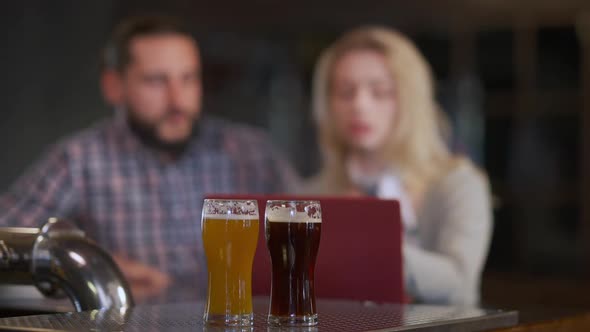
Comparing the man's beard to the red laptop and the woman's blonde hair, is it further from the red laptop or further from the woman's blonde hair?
the red laptop

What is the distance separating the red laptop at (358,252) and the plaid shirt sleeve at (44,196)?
1.88 meters

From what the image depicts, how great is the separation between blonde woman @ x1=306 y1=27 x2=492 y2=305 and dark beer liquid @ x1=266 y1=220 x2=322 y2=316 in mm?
1394

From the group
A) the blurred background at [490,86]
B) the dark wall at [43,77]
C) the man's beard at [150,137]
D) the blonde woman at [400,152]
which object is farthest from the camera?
the blurred background at [490,86]

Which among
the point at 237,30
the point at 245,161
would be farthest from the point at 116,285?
the point at 237,30

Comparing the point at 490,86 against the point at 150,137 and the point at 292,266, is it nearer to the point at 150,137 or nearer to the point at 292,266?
the point at 150,137

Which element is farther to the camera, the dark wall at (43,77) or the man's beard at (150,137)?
the dark wall at (43,77)

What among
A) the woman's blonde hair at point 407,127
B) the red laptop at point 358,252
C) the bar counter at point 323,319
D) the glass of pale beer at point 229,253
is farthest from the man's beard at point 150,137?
the glass of pale beer at point 229,253

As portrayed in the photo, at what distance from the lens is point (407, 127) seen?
10.3 ft

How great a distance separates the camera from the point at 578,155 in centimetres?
498

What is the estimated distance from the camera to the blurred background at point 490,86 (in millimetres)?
4961

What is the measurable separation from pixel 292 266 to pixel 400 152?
72.8 inches

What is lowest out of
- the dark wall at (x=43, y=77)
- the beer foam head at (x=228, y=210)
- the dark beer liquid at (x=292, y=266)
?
the dark beer liquid at (x=292, y=266)

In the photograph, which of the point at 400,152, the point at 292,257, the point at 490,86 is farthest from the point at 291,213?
the point at 490,86

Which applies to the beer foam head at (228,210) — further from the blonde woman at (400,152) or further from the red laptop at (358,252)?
the blonde woman at (400,152)
